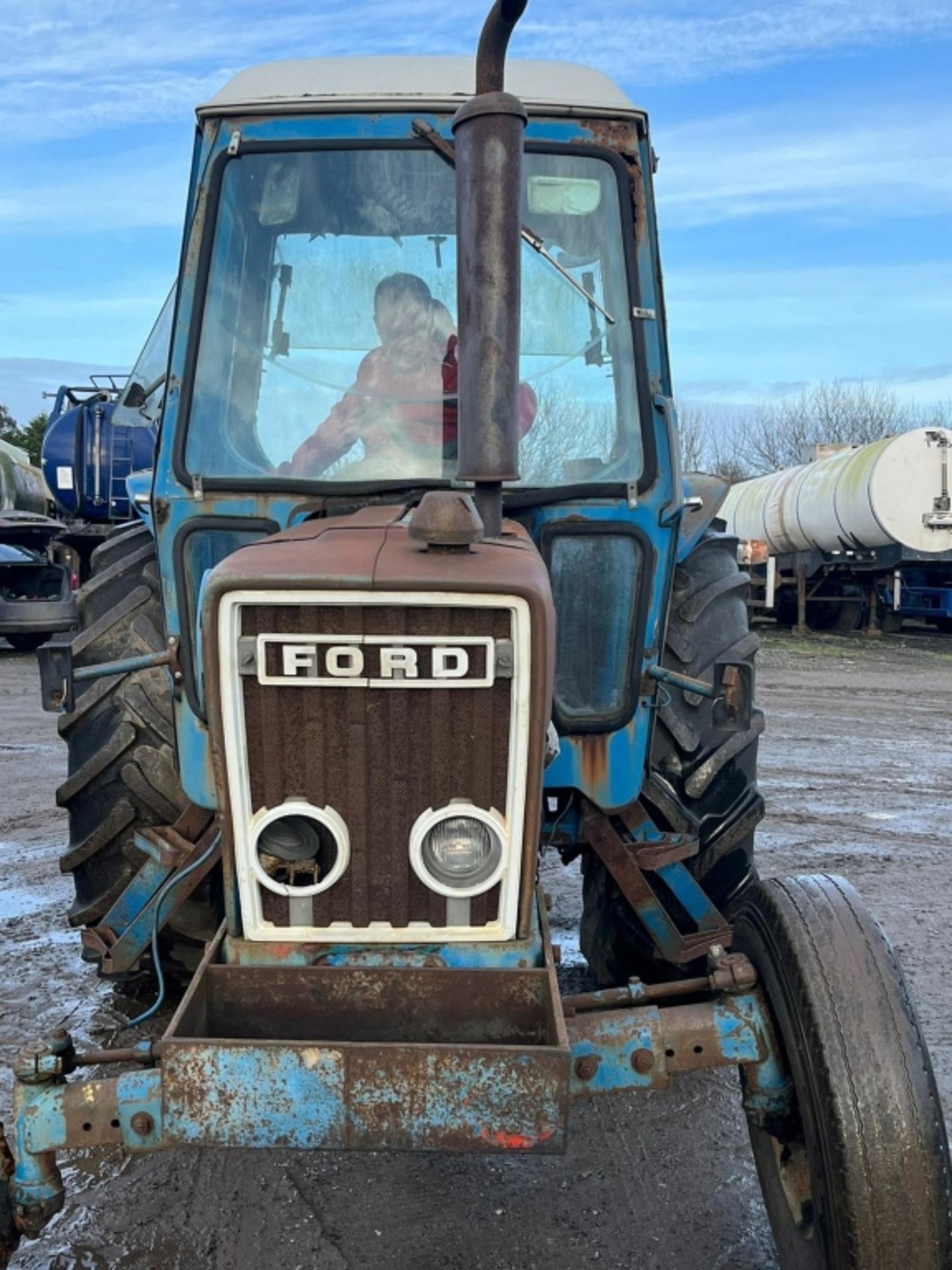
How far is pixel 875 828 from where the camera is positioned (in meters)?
6.35

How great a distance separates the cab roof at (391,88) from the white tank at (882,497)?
41.1 feet

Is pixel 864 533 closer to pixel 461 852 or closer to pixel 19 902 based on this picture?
pixel 19 902

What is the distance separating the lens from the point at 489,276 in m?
2.11

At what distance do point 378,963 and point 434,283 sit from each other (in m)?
1.78

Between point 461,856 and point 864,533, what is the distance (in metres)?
15.8

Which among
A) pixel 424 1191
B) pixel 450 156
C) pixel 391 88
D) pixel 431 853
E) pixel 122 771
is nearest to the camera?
pixel 431 853

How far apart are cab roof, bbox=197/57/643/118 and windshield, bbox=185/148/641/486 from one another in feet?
0.38

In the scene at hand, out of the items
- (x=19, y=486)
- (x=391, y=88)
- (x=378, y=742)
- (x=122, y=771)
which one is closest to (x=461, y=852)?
(x=378, y=742)

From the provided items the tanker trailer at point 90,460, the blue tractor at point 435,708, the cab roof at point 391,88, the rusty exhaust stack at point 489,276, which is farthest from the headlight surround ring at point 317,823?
the tanker trailer at point 90,460

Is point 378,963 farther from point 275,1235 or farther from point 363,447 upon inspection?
point 363,447

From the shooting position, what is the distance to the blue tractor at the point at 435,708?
205cm

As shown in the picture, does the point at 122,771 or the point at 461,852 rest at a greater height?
the point at 461,852

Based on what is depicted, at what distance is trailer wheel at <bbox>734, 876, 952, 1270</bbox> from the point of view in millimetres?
2020

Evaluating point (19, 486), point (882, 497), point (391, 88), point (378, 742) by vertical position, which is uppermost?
point (391, 88)
